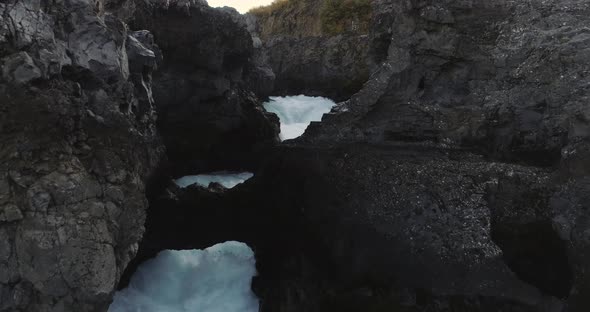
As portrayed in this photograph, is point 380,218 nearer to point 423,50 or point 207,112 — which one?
point 423,50

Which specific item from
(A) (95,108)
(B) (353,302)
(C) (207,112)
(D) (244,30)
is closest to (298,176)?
(B) (353,302)

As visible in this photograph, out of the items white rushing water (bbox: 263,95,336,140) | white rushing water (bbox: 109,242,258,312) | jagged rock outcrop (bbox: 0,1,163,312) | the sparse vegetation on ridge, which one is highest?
the sparse vegetation on ridge

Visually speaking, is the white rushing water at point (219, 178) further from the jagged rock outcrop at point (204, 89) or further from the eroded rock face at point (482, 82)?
the eroded rock face at point (482, 82)

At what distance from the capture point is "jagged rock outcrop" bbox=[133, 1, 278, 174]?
18.7m

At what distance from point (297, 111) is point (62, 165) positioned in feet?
72.3

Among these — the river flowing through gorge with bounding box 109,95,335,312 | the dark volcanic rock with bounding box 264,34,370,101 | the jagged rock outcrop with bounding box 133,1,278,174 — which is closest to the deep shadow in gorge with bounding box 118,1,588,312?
the river flowing through gorge with bounding box 109,95,335,312

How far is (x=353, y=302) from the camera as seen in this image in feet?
38.1

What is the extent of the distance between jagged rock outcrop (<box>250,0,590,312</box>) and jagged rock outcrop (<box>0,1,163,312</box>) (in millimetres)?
5336

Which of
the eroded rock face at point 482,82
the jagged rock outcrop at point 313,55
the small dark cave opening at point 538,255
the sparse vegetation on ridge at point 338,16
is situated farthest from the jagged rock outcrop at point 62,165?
the sparse vegetation on ridge at point 338,16

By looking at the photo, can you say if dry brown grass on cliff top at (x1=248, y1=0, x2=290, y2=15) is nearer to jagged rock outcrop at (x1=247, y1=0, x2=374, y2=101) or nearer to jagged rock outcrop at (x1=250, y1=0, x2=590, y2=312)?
jagged rock outcrop at (x1=247, y1=0, x2=374, y2=101)

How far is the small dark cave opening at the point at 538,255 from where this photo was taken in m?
9.99

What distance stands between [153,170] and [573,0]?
464 inches

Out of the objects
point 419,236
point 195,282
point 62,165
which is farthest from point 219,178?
point 62,165

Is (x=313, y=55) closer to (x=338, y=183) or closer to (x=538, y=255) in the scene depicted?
(x=338, y=183)
